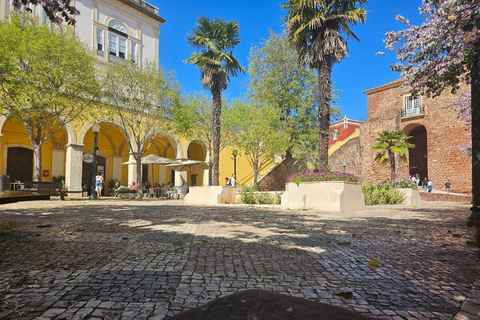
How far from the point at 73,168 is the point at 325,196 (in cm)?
1519

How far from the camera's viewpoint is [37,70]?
1468 centimetres

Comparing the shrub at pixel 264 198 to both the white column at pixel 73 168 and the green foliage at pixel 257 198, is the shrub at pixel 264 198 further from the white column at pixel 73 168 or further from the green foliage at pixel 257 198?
the white column at pixel 73 168

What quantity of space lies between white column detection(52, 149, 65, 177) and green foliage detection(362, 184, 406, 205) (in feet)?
61.0

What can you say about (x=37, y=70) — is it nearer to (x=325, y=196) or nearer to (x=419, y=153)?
(x=325, y=196)

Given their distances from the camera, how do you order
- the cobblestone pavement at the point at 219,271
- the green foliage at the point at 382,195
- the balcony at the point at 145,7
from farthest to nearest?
the balcony at the point at 145,7 < the green foliage at the point at 382,195 < the cobblestone pavement at the point at 219,271

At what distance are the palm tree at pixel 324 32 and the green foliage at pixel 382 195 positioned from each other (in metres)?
2.54

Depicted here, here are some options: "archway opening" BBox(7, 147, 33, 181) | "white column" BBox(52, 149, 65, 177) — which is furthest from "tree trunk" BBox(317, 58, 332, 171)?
"archway opening" BBox(7, 147, 33, 181)

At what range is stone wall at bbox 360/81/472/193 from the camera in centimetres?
Result: 2703

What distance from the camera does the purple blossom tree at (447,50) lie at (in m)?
5.54

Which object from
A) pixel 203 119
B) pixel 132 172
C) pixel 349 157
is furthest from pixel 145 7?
pixel 349 157

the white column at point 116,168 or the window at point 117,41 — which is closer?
the window at point 117,41

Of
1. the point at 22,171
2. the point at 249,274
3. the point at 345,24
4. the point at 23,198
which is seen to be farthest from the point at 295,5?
Answer: the point at 22,171

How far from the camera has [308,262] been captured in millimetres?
3791

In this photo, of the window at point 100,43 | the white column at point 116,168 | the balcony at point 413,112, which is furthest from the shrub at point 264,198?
the balcony at point 413,112
